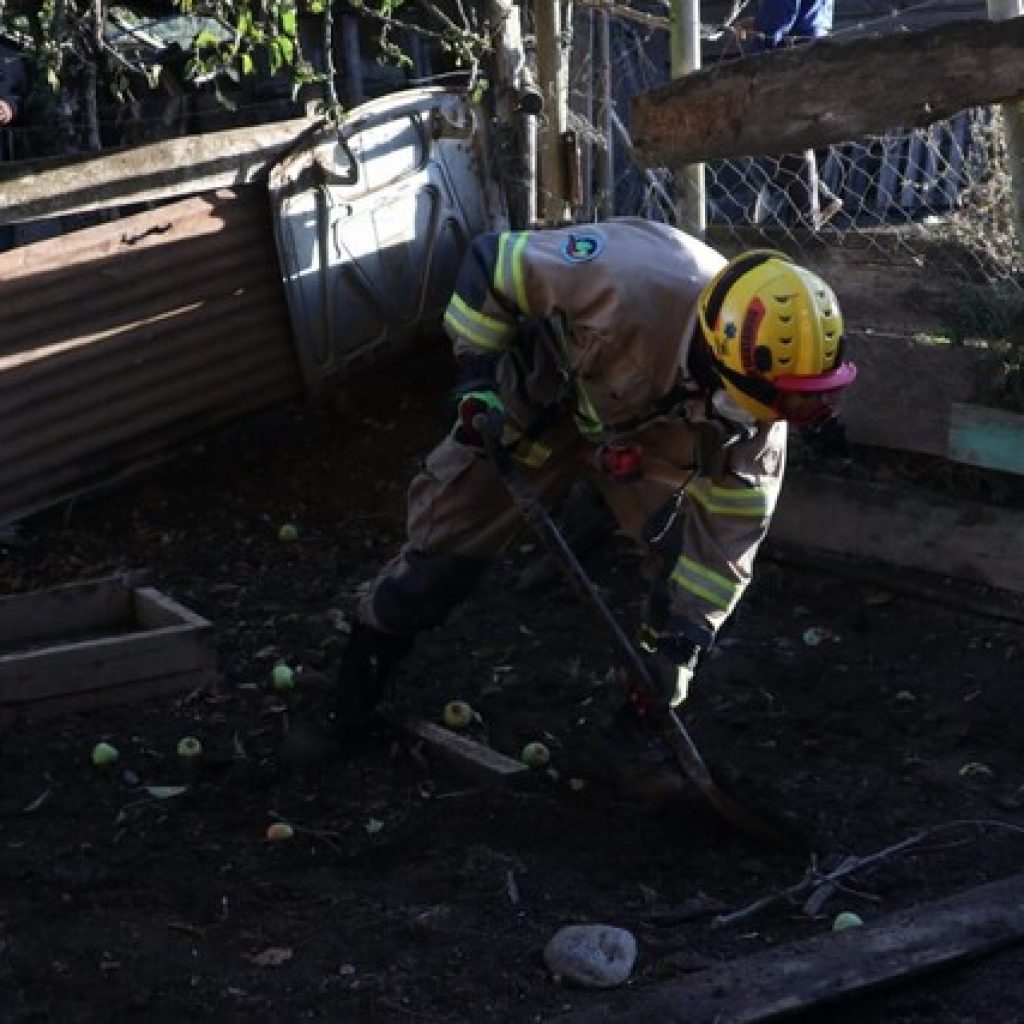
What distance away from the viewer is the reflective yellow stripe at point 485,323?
16.4 ft

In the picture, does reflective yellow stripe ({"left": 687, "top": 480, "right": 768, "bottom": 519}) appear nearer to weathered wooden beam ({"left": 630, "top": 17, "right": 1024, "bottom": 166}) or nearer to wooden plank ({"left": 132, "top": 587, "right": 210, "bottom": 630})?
weathered wooden beam ({"left": 630, "top": 17, "right": 1024, "bottom": 166})

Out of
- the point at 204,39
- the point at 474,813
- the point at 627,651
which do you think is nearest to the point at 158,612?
the point at 474,813

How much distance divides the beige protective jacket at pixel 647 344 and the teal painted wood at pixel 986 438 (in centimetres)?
144

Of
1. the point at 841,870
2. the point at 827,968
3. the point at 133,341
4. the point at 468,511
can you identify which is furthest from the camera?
the point at 133,341

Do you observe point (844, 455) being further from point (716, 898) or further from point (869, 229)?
point (716, 898)

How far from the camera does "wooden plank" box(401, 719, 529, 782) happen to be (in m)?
5.33

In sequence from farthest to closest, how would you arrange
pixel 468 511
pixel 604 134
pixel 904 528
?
pixel 604 134
pixel 904 528
pixel 468 511

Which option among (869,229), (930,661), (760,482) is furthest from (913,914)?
(869,229)

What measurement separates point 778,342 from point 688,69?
288cm

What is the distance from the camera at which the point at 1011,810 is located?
5.19m

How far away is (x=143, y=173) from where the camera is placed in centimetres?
768

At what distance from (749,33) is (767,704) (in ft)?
12.5

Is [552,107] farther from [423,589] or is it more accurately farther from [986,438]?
[423,589]

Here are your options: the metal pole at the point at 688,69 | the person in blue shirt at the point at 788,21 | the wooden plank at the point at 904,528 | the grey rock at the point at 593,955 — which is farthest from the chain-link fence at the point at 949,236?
the grey rock at the point at 593,955
